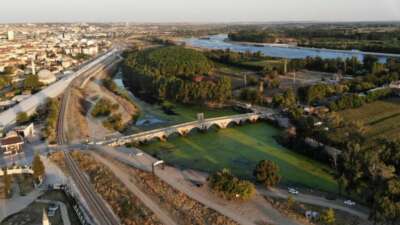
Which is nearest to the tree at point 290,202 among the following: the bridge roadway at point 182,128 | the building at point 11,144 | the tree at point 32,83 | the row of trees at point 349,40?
the bridge roadway at point 182,128

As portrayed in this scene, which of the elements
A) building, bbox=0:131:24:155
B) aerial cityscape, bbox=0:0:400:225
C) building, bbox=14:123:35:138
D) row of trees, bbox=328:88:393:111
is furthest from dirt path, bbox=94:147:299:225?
row of trees, bbox=328:88:393:111

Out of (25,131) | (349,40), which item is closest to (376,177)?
(25,131)

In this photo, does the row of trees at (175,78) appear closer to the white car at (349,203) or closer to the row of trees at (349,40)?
the white car at (349,203)

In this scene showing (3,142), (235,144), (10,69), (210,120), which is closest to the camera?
(3,142)

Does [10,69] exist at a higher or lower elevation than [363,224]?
higher

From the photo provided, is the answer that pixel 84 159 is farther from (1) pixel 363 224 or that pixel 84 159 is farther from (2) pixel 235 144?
(1) pixel 363 224

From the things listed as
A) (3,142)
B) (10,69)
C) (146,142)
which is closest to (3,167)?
(3,142)

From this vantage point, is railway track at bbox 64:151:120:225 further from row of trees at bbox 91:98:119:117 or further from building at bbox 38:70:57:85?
building at bbox 38:70:57:85
